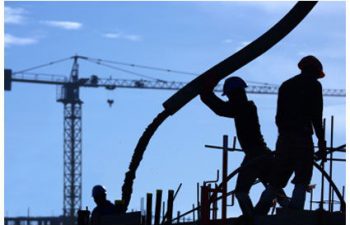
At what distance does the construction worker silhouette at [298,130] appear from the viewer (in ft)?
55.1

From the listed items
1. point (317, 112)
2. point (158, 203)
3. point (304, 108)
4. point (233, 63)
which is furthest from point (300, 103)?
point (158, 203)

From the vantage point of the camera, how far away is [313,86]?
16.9 metres

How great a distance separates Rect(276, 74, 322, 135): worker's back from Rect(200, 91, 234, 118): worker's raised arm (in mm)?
877

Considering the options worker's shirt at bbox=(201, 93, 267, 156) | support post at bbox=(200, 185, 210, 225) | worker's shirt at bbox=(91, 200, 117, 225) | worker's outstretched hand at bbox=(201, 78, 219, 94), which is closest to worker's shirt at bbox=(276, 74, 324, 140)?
worker's shirt at bbox=(201, 93, 267, 156)

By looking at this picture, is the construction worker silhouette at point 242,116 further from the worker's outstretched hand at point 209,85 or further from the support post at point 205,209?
the support post at point 205,209

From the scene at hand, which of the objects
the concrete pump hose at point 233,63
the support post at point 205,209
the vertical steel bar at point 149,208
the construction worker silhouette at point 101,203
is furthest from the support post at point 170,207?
the support post at point 205,209

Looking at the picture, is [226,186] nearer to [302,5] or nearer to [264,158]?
[264,158]

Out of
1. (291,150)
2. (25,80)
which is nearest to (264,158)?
(291,150)

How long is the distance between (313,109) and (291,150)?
2.12ft

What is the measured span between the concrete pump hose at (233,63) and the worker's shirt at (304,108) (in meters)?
0.72

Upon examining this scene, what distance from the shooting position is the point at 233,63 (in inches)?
687

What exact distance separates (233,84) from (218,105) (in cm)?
39

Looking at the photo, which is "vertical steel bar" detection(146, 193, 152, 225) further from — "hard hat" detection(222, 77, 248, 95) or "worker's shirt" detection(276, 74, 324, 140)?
"worker's shirt" detection(276, 74, 324, 140)

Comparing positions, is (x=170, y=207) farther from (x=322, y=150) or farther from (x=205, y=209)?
(x=322, y=150)
